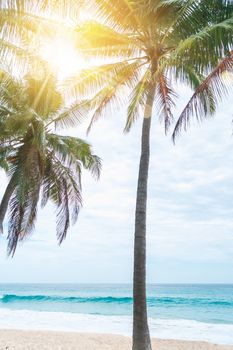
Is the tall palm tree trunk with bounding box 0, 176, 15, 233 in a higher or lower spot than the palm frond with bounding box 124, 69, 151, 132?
lower

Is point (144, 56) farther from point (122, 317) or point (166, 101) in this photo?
point (122, 317)

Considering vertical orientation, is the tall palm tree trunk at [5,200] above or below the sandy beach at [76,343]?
above

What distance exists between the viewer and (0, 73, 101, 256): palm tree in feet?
38.6

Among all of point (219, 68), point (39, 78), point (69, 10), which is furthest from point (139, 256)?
point (39, 78)

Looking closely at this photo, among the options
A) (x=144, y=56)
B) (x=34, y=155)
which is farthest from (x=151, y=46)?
(x=34, y=155)

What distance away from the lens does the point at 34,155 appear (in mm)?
12195

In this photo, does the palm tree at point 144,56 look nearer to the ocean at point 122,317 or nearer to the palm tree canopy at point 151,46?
the palm tree canopy at point 151,46

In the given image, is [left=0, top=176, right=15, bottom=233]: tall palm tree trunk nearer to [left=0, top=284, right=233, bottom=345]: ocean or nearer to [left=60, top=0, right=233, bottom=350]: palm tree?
[left=60, top=0, right=233, bottom=350]: palm tree

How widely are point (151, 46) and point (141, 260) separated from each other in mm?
5378

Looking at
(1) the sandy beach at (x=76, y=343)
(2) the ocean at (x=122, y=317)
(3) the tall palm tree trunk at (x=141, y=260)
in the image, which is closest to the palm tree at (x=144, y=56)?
(3) the tall palm tree trunk at (x=141, y=260)

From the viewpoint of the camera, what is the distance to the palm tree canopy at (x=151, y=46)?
8.82 meters

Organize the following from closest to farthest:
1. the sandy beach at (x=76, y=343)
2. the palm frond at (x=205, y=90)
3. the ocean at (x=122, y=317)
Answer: the palm frond at (x=205, y=90)
the sandy beach at (x=76, y=343)
the ocean at (x=122, y=317)

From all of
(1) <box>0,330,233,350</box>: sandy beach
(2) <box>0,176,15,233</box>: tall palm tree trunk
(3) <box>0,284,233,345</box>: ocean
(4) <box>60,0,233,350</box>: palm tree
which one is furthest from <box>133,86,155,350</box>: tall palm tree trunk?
(3) <box>0,284,233,345</box>: ocean

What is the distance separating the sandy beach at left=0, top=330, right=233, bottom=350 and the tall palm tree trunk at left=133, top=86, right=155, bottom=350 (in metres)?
6.98
